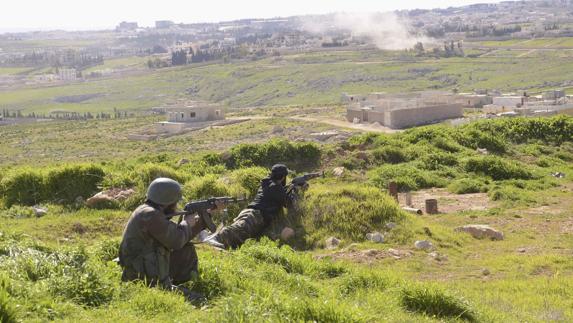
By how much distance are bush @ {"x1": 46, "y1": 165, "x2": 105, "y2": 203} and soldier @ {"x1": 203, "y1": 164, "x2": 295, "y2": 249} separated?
3767 millimetres

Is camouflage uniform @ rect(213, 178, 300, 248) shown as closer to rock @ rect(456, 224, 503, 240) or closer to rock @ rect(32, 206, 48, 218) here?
rock @ rect(456, 224, 503, 240)

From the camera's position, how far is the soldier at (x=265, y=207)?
33.2 feet

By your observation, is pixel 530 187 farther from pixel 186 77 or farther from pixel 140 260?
pixel 186 77

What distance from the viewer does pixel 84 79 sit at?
149 metres

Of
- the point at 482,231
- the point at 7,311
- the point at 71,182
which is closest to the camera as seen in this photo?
the point at 7,311

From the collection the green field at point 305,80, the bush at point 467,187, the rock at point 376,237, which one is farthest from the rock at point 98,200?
the green field at point 305,80

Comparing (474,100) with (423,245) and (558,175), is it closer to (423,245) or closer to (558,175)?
(558,175)

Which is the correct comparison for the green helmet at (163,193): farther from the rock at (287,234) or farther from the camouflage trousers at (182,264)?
the rock at (287,234)

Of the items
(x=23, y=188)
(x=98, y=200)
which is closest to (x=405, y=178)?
(x=98, y=200)

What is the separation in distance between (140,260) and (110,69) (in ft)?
538

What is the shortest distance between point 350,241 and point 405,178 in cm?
531

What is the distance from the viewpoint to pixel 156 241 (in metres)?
6.30

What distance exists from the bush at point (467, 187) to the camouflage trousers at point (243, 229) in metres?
5.74

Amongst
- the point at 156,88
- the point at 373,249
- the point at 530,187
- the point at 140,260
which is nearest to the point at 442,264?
the point at 373,249
